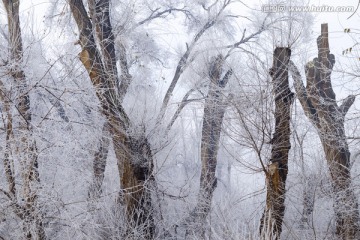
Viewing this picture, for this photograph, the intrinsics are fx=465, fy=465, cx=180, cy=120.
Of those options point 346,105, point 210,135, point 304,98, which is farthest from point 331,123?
point 210,135

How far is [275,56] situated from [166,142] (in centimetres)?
279

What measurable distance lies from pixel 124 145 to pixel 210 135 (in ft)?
17.3

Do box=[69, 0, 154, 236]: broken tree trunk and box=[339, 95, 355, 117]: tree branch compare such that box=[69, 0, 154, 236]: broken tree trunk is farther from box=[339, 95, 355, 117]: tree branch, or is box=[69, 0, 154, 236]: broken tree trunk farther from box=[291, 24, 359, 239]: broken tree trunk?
box=[339, 95, 355, 117]: tree branch

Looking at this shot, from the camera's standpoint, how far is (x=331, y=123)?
9383mm

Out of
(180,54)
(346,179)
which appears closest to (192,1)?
(180,54)

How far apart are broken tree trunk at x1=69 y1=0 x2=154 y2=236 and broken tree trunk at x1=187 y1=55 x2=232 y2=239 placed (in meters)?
1.89

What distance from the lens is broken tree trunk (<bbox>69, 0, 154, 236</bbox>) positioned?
26.7 ft

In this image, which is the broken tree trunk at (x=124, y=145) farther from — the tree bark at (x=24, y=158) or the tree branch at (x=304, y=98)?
the tree branch at (x=304, y=98)

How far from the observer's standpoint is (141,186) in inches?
326

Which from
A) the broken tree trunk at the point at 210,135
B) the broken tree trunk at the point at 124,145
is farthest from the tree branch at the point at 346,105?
the broken tree trunk at the point at 124,145

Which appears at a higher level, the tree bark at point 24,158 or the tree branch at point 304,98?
the tree branch at point 304,98

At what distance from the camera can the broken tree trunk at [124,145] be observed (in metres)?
8.13

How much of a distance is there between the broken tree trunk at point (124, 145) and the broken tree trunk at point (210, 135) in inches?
74.2

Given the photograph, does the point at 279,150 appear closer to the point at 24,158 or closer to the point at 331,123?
the point at 331,123
